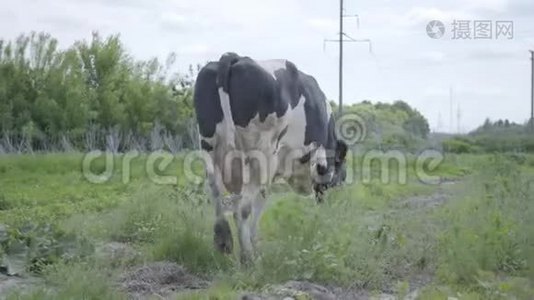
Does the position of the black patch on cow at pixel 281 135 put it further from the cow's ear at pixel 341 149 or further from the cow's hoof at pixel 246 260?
the cow's ear at pixel 341 149

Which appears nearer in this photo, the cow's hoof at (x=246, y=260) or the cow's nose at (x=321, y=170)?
the cow's hoof at (x=246, y=260)

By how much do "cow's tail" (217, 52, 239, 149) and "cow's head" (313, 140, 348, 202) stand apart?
5.85 ft

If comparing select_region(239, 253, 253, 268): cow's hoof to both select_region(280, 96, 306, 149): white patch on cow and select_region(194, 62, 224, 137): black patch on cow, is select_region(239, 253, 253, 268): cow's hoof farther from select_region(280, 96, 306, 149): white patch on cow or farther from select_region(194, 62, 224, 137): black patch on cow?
select_region(280, 96, 306, 149): white patch on cow

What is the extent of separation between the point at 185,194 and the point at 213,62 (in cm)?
277

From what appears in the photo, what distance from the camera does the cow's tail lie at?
648 centimetres

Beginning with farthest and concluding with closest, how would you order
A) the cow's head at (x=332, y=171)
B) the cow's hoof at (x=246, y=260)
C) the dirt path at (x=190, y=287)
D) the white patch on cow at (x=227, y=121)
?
the cow's head at (x=332, y=171)
the white patch on cow at (x=227, y=121)
the cow's hoof at (x=246, y=260)
the dirt path at (x=190, y=287)

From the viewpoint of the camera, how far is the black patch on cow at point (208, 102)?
6.61 meters

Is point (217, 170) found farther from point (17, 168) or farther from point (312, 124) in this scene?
point (17, 168)

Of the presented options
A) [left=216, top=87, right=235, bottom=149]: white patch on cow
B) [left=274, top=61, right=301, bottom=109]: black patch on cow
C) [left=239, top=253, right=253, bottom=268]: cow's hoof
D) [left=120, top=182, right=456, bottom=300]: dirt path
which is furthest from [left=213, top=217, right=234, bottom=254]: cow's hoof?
[left=274, top=61, right=301, bottom=109]: black patch on cow

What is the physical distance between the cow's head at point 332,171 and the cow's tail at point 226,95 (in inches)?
70.2

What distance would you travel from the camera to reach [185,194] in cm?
914

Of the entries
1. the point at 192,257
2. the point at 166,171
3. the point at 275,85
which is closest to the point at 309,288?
the point at 192,257

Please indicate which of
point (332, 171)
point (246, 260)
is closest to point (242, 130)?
point (246, 260)

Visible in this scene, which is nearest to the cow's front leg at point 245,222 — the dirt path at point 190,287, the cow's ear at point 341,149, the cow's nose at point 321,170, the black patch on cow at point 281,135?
the dirt path at point 190,287
